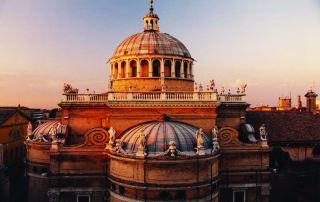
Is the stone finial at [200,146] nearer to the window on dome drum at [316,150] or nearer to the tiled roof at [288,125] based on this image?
the tiled roof at [288,125]

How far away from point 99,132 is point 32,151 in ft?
34.2

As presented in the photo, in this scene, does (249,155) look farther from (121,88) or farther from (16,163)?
(16,163)

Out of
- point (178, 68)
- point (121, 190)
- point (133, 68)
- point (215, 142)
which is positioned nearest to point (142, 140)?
point (121, 190)

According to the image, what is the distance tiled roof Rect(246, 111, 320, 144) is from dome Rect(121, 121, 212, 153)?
39.9 feet

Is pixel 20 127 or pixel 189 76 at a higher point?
pixel 189 76

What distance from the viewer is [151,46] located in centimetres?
3219

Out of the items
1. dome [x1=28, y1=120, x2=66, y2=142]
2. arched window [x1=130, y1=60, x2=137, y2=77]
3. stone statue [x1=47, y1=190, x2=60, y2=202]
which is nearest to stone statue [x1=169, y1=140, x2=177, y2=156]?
stone statue [x1=47, y1=190, x2=60, y2=202]

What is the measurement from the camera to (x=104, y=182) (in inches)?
1041

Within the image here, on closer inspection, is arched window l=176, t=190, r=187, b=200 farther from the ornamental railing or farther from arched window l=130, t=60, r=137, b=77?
arched window l=130, t=60, r=137, b=77

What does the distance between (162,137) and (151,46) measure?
11.5 meters

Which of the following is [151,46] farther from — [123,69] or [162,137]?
[162,137]

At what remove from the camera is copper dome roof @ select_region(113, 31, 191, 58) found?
3203 centimetres

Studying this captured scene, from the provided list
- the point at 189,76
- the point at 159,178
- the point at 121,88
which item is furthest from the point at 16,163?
the point at 159,178

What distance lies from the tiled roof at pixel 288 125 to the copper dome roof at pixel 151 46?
10412 millimetres
